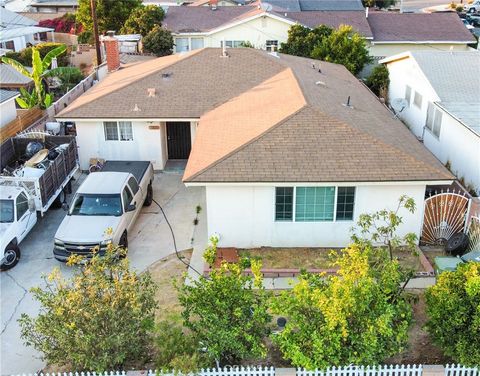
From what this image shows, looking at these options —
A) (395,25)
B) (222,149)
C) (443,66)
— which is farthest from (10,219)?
(395,25)

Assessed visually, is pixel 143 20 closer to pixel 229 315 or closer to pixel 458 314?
pixel 229 315

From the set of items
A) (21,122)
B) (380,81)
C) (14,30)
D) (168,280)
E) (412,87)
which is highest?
(14,30)

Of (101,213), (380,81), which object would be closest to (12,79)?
(101,213)

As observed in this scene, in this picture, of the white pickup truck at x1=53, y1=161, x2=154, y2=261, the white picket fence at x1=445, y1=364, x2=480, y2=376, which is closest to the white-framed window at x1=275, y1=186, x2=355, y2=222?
the white pickup truck at x1=53, y1=161, x2=154, y2=261

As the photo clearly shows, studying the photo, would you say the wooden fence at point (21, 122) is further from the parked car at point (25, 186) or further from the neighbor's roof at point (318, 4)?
the neighbor's roof at point (318, 4)

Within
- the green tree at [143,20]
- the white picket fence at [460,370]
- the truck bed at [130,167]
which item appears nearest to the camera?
the white picket fence at [460,370]

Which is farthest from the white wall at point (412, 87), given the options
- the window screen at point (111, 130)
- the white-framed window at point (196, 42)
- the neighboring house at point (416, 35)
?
the white-framed window at point (196, 42)
